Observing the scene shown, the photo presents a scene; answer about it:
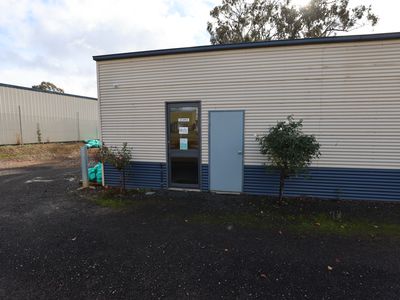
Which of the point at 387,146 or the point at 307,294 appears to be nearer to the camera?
the point at 307,294

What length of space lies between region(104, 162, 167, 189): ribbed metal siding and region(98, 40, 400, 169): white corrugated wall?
1.00ft

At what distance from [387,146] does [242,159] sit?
10.2 ft

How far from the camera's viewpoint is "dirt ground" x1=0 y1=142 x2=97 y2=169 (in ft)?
37.0

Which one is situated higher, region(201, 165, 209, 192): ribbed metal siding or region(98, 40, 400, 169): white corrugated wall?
region(98, 40, 400, 169): white corrugated wall

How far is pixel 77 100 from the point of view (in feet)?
56.3

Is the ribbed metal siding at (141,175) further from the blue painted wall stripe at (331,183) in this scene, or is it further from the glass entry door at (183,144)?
the blue painted wall stripe at (331,183)

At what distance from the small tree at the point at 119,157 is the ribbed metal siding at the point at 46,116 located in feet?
37.5

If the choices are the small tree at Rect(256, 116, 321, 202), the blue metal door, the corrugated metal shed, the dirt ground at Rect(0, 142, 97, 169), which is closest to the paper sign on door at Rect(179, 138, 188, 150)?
the corrugated metal shed

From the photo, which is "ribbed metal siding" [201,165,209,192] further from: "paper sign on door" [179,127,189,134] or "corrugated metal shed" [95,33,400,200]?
"paper sign on door" [179,127,189,134]

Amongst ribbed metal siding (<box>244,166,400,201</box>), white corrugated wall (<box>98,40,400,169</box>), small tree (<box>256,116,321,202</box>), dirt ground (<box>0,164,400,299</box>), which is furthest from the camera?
ribbed metal siding (<box>244,166,400,201</box>)

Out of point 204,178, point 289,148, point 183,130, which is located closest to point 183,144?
point 183,130

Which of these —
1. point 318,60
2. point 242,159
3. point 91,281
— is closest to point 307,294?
point 91,281

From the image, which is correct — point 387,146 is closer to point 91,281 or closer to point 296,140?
point 296,140

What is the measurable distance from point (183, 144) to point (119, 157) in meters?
1.66
